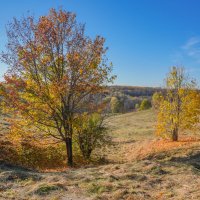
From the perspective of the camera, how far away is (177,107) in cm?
3125

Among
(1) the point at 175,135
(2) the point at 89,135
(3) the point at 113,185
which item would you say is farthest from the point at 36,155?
(1) the point at 175,135

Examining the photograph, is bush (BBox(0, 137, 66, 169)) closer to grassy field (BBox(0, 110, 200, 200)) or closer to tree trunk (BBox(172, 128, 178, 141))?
grassy field (BBox(0, 110, 200, 200))

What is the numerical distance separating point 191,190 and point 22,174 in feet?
24.6

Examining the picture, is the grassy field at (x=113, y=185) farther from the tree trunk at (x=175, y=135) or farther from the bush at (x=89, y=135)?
the tree trunk at (x=175, y=135)

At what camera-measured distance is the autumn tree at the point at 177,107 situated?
100 ft

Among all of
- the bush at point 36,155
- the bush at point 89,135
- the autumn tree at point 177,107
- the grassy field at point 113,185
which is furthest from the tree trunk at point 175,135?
the grassy field at point 113,185

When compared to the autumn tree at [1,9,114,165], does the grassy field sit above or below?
below

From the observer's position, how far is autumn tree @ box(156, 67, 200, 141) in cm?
3053

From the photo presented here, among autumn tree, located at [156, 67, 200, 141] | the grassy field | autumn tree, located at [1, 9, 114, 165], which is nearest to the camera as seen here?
the grassy field

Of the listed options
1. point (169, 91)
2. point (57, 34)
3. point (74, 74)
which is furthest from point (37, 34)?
point (169, 91)

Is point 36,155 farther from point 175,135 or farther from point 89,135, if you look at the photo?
point 175,135

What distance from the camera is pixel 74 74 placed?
20.0 m

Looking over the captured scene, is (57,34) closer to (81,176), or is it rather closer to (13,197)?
(81,176)

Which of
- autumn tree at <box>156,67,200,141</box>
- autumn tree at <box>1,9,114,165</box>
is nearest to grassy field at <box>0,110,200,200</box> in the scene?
autumn tree at <box>1,9,114,165</box>
